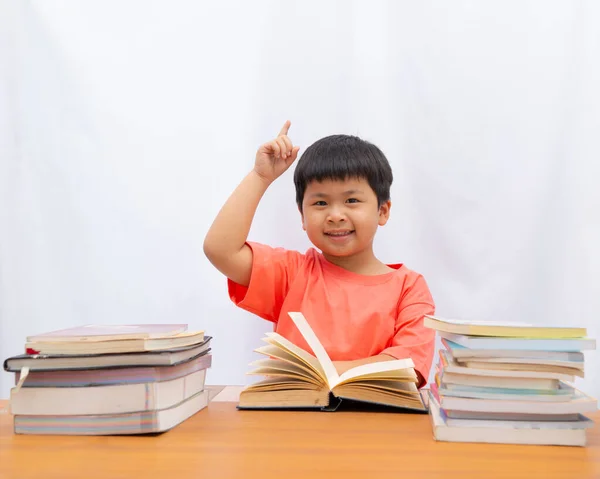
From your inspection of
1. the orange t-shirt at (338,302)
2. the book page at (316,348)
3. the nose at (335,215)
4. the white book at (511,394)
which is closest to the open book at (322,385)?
the book page at (316,348)

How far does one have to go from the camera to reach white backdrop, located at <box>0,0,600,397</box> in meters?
1.46

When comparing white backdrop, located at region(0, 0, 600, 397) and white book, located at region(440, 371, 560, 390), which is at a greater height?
white backdrop, located at region(0, 0, 600, 397)

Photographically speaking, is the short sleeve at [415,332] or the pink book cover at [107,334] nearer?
the pink book cover at [107,334]

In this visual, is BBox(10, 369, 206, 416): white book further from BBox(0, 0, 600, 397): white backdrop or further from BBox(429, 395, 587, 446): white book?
BBox(0, 0, 600, 397): white backdrop

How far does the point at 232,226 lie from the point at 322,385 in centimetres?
44

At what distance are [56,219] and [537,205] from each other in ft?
3.73

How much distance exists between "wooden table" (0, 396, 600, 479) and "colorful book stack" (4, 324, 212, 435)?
2cm

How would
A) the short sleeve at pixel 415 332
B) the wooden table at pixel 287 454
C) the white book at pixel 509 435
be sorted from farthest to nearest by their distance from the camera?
1. the short sleeve at pixel 415 332
2. the white book at pixel 509 435
3. the wooden table at pixel 287 454

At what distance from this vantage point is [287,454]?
73 centimetres

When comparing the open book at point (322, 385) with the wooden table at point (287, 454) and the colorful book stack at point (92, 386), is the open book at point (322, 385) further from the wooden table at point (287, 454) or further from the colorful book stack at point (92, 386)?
the colorful book stack at point (92, 386)

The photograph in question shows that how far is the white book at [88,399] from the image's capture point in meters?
0.83

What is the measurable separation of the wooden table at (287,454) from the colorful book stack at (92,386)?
0.07ft

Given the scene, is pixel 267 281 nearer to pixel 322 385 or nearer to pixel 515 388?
pixel 322 385

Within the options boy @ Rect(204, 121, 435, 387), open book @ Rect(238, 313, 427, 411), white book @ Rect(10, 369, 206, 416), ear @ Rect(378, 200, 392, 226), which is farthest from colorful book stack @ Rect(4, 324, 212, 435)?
ear @ Rect(378, 200, 392, 226)
